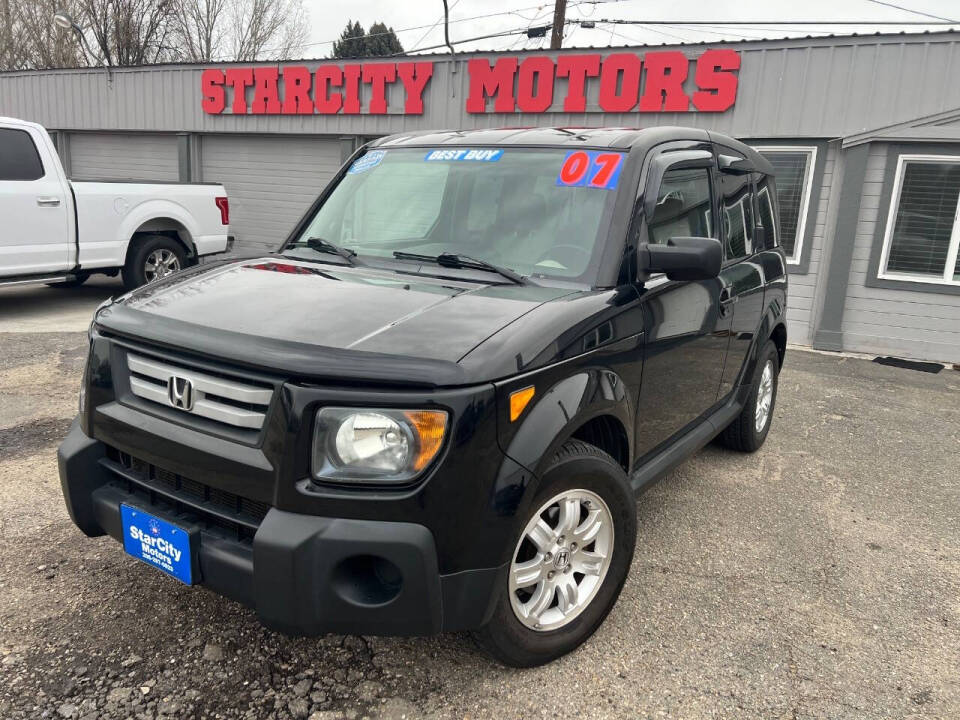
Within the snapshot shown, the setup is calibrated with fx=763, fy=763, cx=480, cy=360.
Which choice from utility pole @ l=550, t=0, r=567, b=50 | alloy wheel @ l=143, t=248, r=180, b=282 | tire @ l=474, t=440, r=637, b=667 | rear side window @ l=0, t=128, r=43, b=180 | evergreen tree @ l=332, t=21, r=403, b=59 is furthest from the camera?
evergreen tree @ l=332, t=21, r=403, b=59

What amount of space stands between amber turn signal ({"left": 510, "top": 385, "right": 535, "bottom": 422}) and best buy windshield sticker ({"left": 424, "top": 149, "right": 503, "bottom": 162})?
1.52 meters

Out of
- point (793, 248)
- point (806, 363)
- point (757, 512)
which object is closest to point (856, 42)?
point (793, 248)

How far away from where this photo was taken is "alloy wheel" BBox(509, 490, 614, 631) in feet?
8.25

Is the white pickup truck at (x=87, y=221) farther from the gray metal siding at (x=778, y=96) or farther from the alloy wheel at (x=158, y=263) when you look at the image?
the gray metal siding at (x=778, y=96)

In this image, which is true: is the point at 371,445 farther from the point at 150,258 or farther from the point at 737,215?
the point at 150,258

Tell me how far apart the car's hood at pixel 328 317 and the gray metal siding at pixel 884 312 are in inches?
309

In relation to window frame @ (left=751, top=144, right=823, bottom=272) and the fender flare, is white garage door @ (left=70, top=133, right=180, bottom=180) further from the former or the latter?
the fender flare

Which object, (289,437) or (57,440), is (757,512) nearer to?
(289,437)

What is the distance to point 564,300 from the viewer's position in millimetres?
2674

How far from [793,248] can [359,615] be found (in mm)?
8859

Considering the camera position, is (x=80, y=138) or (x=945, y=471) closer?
(x=945, y=471)

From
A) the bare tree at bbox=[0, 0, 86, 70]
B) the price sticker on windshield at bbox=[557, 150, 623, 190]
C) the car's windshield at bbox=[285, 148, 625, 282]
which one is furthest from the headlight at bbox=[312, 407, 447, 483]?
the bare tree at bbox=[0, 0, 86, 70]

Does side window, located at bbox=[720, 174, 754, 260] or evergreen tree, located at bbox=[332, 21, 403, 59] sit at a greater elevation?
evergreen tree, located at bbox=[332, 21, 403, 59]

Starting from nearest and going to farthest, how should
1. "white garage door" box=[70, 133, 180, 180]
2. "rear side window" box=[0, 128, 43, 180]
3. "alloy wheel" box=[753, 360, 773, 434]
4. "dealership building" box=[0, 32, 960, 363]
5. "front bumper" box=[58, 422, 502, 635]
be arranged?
"front bumper" box=[58, 422, 502, 635] → "alloy wheel" box=[753, 360, 773, 434] → "rear side window" box=[0, 128, 43, 180] → "dealership building" box=[0, 32, 960, 363] → "white garage door" box=[70, 133, 180, 180]
